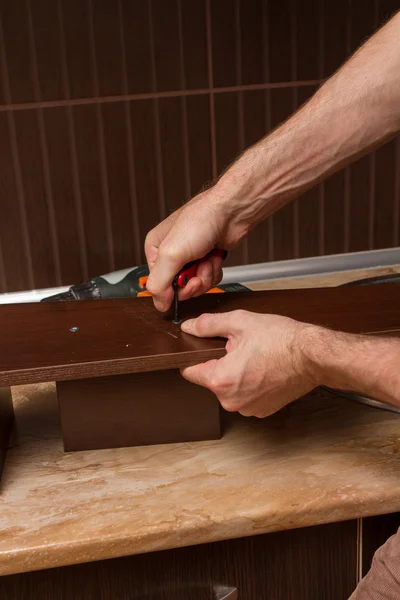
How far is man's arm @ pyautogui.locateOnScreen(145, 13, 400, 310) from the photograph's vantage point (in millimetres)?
1119

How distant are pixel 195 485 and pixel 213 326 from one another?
0.23 m

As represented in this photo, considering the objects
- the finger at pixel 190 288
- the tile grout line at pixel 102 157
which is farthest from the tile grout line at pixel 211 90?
the finger at pixel 190 288

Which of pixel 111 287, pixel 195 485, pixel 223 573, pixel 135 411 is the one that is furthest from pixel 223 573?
pixel 111 287

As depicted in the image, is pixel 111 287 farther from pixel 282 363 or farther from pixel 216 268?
pixel 282 363

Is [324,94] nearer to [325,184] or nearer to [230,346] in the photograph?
[230,346]

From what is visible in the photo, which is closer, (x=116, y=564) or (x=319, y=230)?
(x=116, y=564)

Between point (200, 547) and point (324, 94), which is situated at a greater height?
point (324, 94)

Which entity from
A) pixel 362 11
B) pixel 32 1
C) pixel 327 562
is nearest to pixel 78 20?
pixel 32 1

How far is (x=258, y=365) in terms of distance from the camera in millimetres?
980

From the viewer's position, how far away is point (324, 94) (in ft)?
3.84

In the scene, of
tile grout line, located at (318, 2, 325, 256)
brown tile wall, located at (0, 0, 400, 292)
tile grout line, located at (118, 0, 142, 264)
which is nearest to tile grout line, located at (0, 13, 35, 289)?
brown tile wall, located at (0, 0, 400, 292)

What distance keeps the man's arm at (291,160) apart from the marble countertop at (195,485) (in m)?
0.26

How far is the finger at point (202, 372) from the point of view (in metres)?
0.98

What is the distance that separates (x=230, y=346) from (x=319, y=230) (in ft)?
3.24
